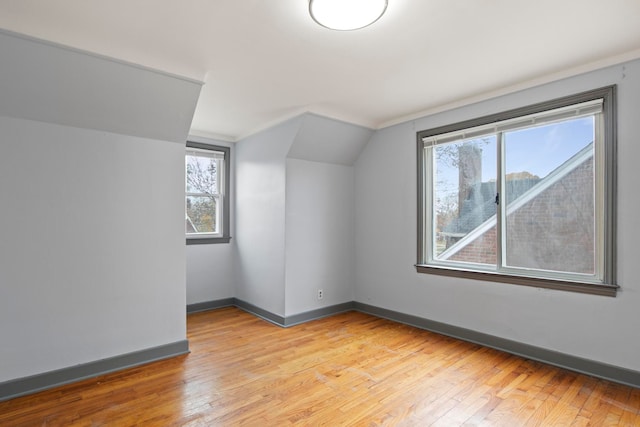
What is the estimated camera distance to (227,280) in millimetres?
4785

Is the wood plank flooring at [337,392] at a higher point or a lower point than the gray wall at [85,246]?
lower

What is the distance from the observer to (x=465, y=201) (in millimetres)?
3531

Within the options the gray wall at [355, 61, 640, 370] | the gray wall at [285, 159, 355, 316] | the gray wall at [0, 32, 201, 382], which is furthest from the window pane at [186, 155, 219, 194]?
the gray wall at [355, 61, 640, 370]

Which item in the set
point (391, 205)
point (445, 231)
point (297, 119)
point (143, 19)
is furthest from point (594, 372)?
point (143, 19)

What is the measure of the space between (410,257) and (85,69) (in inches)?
135

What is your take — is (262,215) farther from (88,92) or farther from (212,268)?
(88,92)

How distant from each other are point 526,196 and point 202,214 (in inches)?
151

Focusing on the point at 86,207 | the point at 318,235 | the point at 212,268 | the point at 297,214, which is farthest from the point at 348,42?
the point at 212,268

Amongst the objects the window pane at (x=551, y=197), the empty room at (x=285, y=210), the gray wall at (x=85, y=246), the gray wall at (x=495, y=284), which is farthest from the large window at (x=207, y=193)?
the window pane at (x=551, y=197)

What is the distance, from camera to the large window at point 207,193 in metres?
4.53

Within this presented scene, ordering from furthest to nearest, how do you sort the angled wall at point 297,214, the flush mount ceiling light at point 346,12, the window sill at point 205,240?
the window sill at point 205,240 < the angled wall at point 297,214 < the flush mount ceiling light at point 346,12

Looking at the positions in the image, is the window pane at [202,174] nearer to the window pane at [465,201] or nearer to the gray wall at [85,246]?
the gray wall at [85,246]

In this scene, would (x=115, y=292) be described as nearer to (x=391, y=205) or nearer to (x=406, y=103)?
(x=391, y=205)

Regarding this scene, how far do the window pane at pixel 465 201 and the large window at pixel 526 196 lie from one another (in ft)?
0.03
